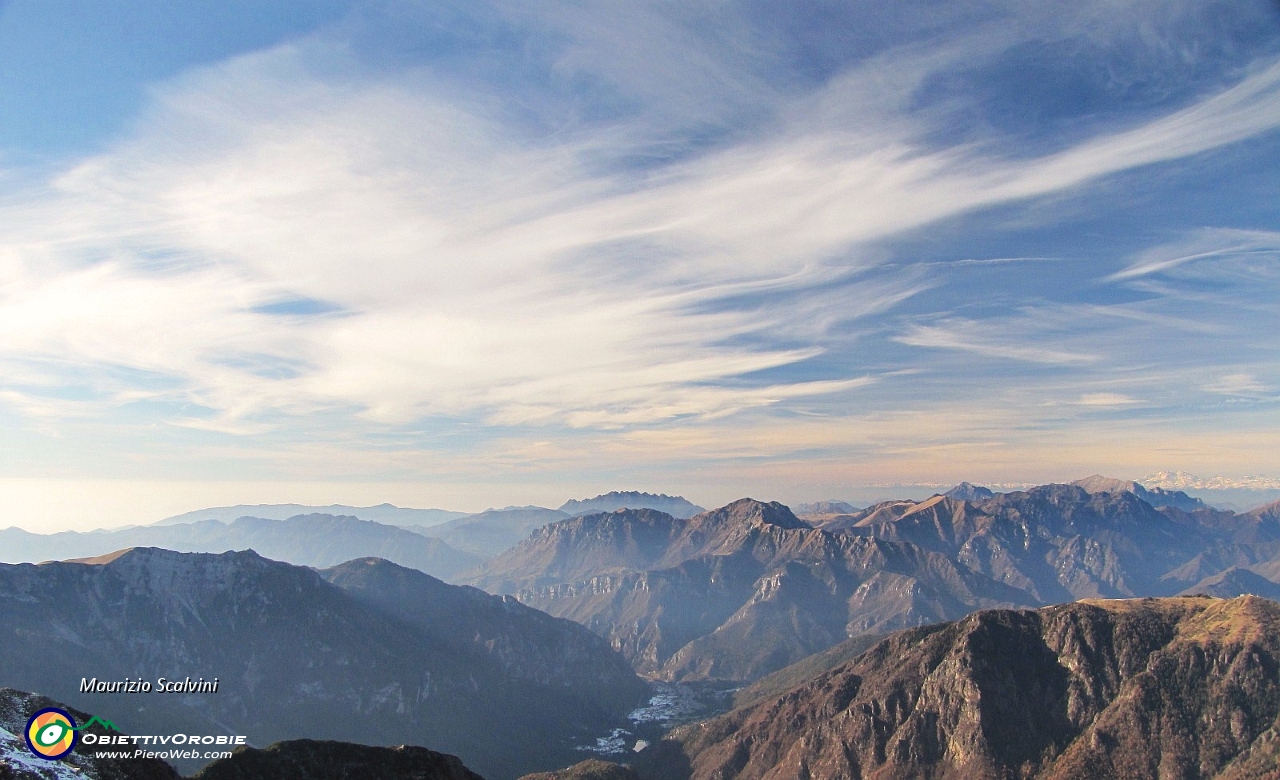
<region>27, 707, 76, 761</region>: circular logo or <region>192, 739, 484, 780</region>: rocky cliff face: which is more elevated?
<region>27, 707, 76, 761</region>: circular logo

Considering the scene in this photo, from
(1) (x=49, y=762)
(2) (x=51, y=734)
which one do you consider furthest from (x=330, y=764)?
(1) (x=49, y=762)

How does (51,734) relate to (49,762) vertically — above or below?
above

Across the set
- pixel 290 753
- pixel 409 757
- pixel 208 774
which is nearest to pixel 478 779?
pixel 409 757

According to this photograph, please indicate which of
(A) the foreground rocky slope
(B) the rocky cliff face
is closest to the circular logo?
(A) the foreground rocky slope

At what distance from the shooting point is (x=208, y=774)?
450 ft

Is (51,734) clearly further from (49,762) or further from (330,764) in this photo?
(330,764)

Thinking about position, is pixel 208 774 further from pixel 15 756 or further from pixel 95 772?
pixel 15 756

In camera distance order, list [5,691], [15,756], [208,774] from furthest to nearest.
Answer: [208,774] < [5,691] < [15,756]

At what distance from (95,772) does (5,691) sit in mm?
27468

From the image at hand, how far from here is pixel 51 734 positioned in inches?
4070

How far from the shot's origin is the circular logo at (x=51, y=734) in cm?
9969

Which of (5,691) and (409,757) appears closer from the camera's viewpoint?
(5,691)

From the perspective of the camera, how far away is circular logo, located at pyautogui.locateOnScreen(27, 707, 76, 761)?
327 ft

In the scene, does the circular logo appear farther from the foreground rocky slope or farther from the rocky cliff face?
the rocky cliff face
